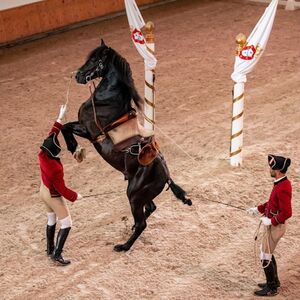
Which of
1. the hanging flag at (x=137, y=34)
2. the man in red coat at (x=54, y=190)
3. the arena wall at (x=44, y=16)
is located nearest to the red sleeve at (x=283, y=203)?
the man in red coat at (x=54, y=190)

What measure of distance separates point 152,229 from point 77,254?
0.87 m

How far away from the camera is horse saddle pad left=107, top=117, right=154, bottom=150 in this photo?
6.49 meters

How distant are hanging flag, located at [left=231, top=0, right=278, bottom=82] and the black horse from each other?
1988mm

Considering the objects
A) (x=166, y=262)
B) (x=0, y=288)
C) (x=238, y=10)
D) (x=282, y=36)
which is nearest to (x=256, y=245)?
(x=166, y=262)

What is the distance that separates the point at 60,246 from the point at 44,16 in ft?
27.2

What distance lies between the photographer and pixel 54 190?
6.39 metres

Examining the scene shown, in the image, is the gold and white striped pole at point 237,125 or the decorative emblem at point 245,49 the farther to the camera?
the gold and white striped pole at point 237,125

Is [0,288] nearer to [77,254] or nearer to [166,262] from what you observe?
[77,254]

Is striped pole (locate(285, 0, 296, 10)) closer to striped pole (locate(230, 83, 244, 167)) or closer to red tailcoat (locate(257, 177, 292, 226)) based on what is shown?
striped pole (locate(230, 83, 244, 167))

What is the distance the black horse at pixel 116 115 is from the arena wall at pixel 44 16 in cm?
740

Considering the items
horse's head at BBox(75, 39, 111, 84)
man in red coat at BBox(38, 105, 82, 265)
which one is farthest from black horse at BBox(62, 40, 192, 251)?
man in red coat at BBox(38, 105, 82, 265)

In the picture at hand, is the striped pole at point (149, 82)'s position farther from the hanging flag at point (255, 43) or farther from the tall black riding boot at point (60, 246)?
the tall black riding boot at point (60, 246)

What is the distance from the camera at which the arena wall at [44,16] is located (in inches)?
531

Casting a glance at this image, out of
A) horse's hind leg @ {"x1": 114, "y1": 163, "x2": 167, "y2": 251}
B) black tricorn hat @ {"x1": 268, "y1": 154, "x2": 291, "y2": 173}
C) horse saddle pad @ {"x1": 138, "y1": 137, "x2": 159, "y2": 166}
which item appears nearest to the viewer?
black tricorn hat @ {"x1": 268, "y1": 154, "x2": 291, "y2": 173}
